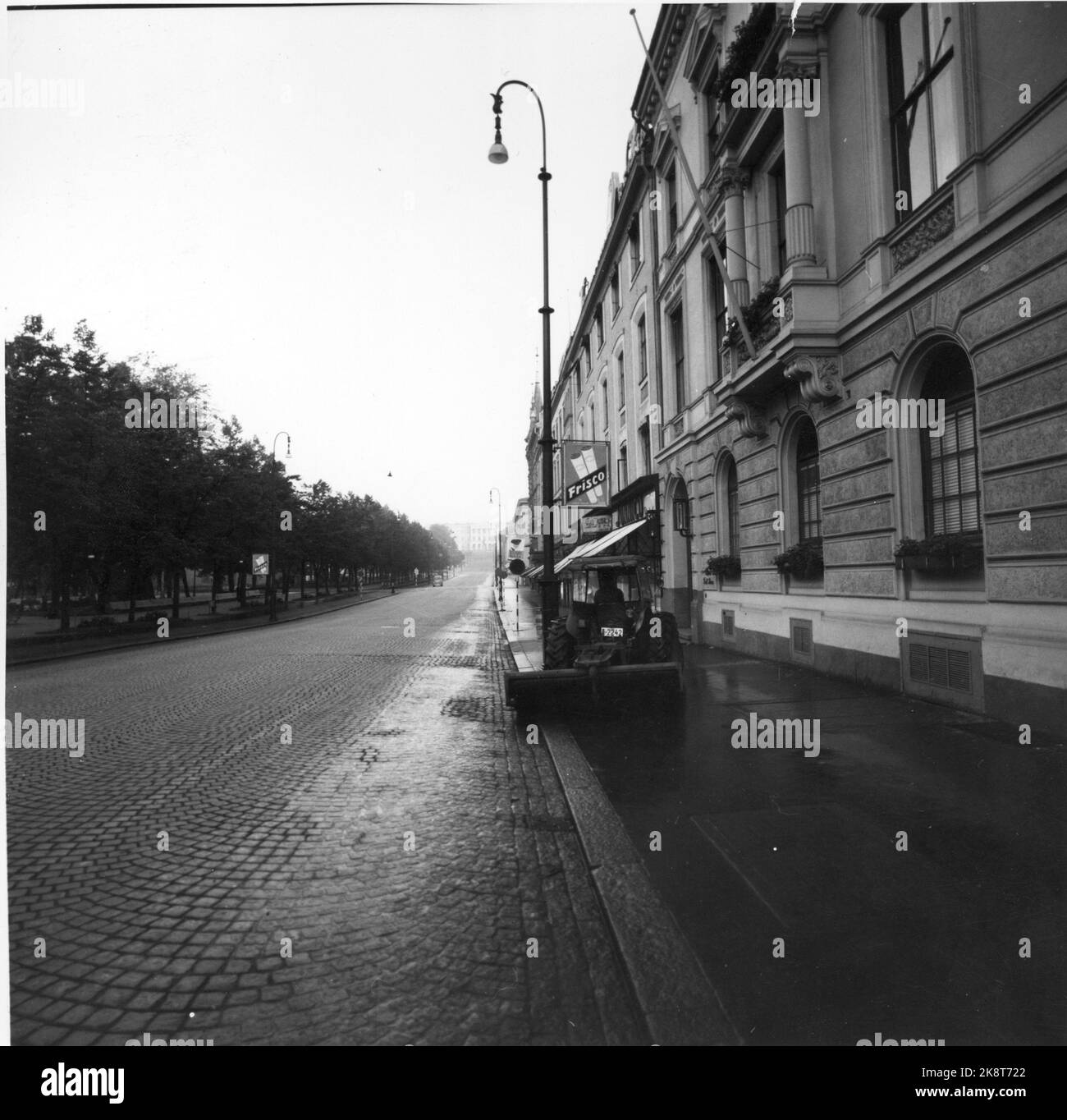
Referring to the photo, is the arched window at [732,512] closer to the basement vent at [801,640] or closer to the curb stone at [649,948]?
the basement vent at [801,640]

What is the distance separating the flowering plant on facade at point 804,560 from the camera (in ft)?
37.0

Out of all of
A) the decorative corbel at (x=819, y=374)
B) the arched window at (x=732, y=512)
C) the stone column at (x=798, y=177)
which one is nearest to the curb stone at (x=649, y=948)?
the decorative corbel at (x=819, y=374)

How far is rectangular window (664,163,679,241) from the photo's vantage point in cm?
1902

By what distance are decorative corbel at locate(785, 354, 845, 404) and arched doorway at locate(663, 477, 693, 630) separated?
7342 mm

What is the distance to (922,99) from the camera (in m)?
8.73

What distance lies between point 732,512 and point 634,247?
42.9 ft

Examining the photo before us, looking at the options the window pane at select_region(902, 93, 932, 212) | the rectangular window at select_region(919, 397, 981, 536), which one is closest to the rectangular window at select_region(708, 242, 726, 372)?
the window pane at select_region(902, 93, 932, 212)

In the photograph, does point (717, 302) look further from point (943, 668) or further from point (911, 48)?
point (943, 668)

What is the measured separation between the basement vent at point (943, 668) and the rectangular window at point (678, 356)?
11844 mm

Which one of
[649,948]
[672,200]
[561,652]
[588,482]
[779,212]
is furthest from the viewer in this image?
[672,200]

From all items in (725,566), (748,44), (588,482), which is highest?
(748,44)

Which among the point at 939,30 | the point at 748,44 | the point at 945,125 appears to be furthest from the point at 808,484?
the point at 748,44

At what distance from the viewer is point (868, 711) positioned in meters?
7.89

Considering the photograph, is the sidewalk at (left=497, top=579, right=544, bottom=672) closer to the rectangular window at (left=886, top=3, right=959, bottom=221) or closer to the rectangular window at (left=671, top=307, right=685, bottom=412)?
the rectangular window at (left=671, top=307, right=685, bottom=412)
